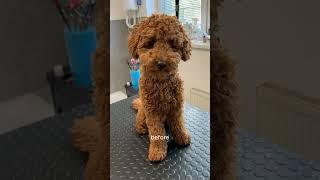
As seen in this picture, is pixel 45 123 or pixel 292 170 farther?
pixel 292 170

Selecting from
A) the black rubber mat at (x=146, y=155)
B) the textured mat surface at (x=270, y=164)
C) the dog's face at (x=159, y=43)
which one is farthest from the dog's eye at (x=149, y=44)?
the textured mat surface at (x=270, y=164)

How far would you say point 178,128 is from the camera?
57 cm

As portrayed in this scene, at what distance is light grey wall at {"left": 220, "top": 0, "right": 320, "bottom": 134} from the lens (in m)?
0.60

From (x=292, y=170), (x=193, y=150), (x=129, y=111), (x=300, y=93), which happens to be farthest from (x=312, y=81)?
(x=129, y=111)

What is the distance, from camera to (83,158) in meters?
0.55

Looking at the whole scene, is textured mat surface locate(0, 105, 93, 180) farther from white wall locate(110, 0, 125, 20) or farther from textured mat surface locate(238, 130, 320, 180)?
textured mat surface locate(238, 130, 320, 180)

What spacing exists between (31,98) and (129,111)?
0.18 metres

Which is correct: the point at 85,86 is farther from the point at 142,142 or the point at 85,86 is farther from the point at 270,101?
the point at 270,101

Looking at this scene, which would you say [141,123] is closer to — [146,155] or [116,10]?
[146,155]

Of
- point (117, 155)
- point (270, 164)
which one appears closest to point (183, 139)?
point (117, 155)

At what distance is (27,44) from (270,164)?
0.58 m

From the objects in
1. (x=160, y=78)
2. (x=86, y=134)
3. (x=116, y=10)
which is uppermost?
(x=116, y=10)

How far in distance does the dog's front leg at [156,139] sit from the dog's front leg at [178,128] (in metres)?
0.02

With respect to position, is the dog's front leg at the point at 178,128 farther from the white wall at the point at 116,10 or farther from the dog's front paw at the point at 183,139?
the white wall at the point at 116,10
